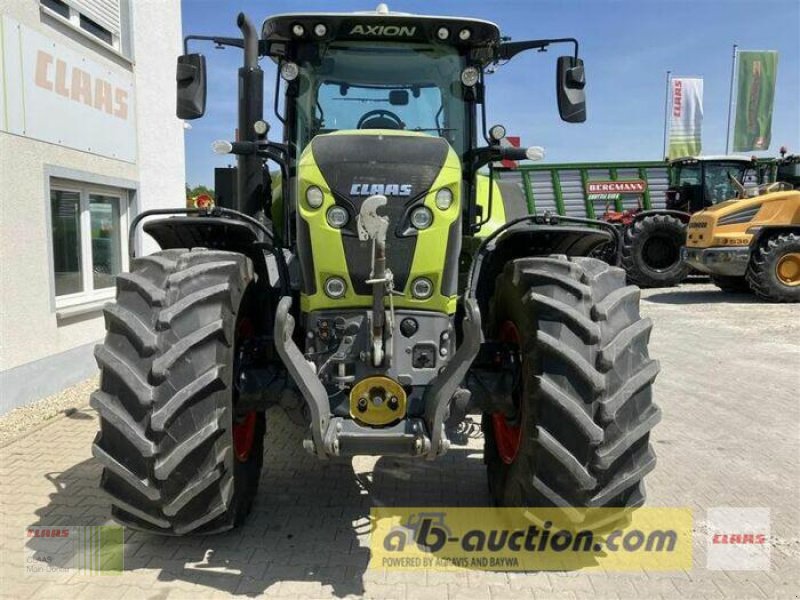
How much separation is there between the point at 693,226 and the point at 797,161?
451cm

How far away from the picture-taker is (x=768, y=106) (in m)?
22.4

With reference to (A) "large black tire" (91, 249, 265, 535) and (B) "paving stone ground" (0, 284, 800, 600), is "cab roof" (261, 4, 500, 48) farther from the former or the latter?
(B) "paving stone ground" (0, 284, 800, 600)

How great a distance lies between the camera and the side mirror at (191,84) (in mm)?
3736

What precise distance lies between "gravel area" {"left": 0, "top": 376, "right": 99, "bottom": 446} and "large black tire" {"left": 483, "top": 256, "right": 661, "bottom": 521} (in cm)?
395

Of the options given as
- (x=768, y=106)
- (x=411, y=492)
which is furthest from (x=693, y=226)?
(x=768, y=106)

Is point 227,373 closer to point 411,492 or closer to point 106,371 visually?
point 106,371

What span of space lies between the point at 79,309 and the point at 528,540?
4861mm

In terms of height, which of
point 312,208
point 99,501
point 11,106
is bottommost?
point 99,501

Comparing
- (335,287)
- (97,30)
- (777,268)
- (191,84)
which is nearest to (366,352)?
(335,287)

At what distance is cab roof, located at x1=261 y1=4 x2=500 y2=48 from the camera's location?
3611 mm

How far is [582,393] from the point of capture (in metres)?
2.72

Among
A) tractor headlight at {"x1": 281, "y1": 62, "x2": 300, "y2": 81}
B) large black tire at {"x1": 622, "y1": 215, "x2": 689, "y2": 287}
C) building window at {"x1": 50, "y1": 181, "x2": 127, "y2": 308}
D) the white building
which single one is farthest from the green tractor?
large black tire at {"x1": 622, "y1": 215, "x2": 689, "y2": 287}

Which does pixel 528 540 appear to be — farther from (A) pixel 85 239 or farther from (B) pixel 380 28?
(A) pixel 85 239

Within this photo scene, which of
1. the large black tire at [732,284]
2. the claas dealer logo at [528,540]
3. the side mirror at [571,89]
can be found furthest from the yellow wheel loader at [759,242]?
the claas dealer logo at [528,540]
